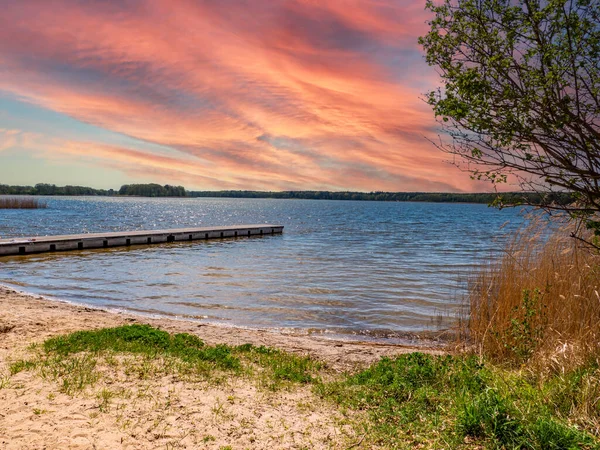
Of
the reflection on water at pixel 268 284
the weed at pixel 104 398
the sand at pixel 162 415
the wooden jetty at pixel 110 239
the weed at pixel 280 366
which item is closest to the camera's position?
the sand at pixel 162 415

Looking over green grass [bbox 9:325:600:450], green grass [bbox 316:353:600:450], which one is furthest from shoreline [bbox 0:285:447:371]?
green grass [bbox 316:353:600:450]

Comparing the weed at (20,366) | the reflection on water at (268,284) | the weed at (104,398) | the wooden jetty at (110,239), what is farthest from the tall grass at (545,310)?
the wooden jetty at (110,239)

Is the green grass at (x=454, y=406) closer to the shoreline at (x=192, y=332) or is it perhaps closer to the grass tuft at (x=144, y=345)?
the shoreline at (x=192, y=332)

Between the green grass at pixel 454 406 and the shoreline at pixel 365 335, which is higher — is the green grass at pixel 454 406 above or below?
above

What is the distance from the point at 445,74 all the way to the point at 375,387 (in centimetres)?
383

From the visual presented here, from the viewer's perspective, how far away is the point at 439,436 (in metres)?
4.17

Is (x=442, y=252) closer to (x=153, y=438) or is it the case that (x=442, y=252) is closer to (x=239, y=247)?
(x=239, y=247)

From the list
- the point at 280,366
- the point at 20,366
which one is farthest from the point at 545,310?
the point at 20,366

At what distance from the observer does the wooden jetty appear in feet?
73.9

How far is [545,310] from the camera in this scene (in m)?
6.58

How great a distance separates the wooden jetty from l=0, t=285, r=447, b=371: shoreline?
1334 cm

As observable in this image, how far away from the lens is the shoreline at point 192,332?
732 centimetres

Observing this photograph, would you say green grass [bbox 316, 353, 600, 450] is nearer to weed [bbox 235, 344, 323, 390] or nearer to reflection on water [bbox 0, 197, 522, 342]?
weed [bbox 235, 344, 323, 390]

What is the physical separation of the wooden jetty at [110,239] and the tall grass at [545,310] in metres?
22.8
